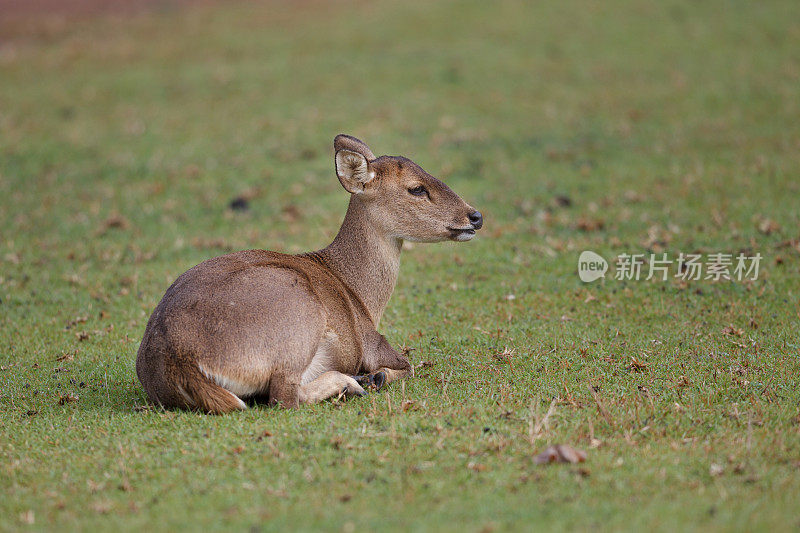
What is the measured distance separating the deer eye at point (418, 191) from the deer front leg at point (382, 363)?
56.4 inches

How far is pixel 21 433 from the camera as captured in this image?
6820mm

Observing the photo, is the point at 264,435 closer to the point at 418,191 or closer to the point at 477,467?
the point at 477,467

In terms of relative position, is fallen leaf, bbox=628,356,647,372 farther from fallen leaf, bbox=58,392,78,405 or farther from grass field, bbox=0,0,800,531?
fallen leaf, bbox=58,392,78,405

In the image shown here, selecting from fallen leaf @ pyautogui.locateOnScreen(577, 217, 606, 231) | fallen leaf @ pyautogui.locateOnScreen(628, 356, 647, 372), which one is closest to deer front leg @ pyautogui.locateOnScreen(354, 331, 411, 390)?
fallen leaf @ pyautogui.locateOnScreen(628, 356, 647, 372)

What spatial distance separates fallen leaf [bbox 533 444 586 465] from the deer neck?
9.08 feet

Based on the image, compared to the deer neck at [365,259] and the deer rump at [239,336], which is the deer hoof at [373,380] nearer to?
the deer rump at [239,336]

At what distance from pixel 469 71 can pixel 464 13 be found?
595cm

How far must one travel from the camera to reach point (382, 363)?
25.6ft

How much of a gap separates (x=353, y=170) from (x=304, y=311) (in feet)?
5.53

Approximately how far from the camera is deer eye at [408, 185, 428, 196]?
834 cm

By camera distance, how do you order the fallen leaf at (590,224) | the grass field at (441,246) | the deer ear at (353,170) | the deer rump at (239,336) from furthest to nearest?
the fallen leaf at (590,224), the deer ear at (353,170), the deer rump at (239,336), the grass field at (441,246)

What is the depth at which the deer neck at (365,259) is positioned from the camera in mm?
8242

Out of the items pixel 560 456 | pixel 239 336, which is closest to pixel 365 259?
pixel 239 336

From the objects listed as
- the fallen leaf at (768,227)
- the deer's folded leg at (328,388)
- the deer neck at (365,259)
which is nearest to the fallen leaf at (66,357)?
the deer neck at (365,259)
